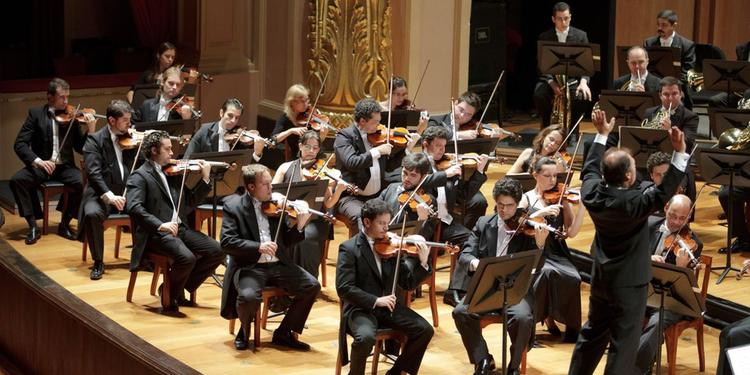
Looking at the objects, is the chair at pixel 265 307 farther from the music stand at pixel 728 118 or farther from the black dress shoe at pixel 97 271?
the music stand at pixel 728 118

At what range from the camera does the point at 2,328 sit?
6199 millimetres

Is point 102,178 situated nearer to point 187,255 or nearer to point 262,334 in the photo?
point 187,255

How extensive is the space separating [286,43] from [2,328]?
17.1ft

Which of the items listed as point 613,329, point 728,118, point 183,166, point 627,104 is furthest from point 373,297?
point 728,118

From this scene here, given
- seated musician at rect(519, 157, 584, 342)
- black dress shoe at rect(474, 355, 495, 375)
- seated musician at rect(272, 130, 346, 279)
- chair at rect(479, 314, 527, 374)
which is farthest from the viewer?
seated musician at rect(272, 130, 346, 279)

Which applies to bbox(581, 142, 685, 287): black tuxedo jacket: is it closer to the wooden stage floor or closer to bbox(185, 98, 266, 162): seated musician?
the wooden stage floor

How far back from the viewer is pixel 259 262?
6.64 m

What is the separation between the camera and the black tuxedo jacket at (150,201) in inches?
281

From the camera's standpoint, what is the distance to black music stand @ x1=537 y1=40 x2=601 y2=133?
939 cm

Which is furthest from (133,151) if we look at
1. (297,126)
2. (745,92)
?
(745,92)

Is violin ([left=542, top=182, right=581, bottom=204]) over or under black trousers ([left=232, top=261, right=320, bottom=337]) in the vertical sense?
over

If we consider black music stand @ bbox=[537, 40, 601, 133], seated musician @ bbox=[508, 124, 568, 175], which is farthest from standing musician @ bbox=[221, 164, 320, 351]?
black music stand @ bbox=[537, 40, 601, 133]

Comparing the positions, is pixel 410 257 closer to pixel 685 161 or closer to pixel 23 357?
pixel 685 161

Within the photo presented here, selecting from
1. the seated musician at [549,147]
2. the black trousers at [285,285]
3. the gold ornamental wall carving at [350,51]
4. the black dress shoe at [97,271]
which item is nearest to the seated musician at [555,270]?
the seated musician at [549,147]
